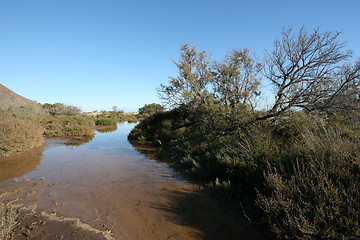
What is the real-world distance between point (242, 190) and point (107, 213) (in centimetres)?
363

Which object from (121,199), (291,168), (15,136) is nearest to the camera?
(291,168)

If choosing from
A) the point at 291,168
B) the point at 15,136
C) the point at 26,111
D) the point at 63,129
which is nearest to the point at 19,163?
the point at 15,136

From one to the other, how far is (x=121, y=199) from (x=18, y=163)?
640cm

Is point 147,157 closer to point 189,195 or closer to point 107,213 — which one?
point 189,195

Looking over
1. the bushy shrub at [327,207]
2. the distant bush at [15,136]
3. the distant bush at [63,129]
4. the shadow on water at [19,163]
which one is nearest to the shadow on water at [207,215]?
the bushy shrub at [327,207]

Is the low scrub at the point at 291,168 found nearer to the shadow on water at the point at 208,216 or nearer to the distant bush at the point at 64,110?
the shadow on water at the point at 208,216

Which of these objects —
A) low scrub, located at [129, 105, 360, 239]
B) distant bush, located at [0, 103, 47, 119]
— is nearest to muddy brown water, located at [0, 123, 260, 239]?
low scrub, located at [129, 105, 360, 239]

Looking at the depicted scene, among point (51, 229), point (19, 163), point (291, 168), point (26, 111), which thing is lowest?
point (51, 229)

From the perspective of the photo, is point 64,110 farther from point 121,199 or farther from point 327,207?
point 327,207

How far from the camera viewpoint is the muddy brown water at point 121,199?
3760 mm

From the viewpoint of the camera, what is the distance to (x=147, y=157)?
10461 millimetres

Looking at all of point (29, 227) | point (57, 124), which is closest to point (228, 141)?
point (29, 227)

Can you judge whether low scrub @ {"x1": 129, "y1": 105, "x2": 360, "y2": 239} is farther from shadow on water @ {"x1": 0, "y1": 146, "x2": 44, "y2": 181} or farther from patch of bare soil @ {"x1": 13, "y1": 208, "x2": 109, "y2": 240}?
shadow on water @ {"x1": 0, "y1": 146, "x2": 44, "y2": 181}

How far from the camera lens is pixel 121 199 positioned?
16.6 feet
